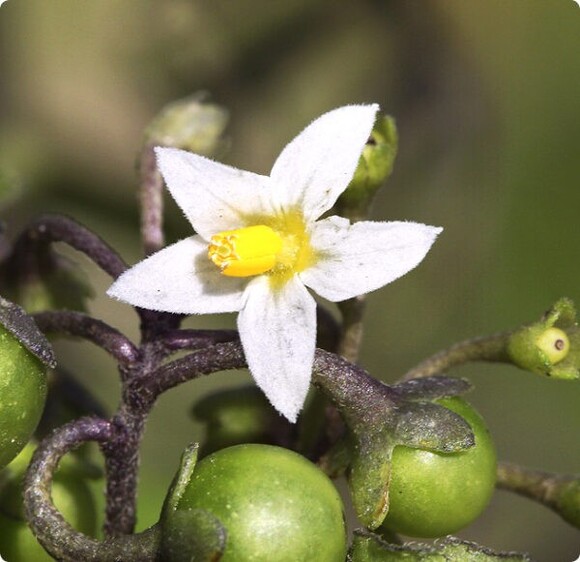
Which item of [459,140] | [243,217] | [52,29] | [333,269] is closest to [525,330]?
[333,269]

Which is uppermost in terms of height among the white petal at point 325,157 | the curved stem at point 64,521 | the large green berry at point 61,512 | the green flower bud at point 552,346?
the white petal at point 325,157

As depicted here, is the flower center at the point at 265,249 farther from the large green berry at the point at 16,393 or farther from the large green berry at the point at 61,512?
the large green berry at the point at 61,512

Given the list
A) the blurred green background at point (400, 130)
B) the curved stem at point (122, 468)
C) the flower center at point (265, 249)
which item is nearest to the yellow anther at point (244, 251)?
the flower center at point (265, 249)

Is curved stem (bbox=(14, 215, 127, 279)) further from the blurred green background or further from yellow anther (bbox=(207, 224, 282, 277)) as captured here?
the blurred green background

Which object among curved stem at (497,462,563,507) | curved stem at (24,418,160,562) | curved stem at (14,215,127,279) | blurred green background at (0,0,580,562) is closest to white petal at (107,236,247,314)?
curved stem at (14,215,127,279)

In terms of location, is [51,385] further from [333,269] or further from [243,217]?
[333,269]

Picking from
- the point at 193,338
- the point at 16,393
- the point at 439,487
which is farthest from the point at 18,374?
the point at 439,487

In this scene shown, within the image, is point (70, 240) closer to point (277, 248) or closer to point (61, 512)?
point (277, 248)
